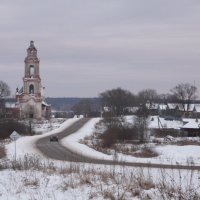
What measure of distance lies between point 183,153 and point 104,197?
34.1m

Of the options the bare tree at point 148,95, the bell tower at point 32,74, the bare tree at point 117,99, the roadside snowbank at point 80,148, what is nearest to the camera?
the roadside snowbank at point 80,148

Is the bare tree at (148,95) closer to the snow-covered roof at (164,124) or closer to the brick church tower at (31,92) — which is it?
the brick church tower at (31,92)

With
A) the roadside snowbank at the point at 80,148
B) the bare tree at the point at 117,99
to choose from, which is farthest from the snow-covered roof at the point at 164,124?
the bare tree at the point at 117,99

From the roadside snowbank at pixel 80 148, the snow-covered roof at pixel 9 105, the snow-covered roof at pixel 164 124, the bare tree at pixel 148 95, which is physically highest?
the bare tree at pixel 148 95

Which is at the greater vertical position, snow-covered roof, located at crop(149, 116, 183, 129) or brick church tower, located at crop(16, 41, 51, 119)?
brick church tower, located at crop(16, 41, 51, 119)

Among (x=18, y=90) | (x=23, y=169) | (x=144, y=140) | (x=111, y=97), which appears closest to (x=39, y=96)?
(x=18, y=90)

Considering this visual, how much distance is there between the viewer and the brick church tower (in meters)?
133

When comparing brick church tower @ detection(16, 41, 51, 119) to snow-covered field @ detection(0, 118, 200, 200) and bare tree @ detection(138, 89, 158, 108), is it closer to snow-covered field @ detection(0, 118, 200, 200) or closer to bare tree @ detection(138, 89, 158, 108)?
bare tree @ detection(138, 89, 158, 108)

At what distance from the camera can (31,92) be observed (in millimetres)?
138375

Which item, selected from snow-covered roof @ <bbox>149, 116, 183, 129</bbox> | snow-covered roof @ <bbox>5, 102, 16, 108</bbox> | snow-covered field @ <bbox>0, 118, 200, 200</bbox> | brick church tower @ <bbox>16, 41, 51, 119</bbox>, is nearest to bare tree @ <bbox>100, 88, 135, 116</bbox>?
brick church tower @ <bbox>16, 41, 51, 119</bbox>

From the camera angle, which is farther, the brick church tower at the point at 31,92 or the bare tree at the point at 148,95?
the bare tree at the point at 148,95

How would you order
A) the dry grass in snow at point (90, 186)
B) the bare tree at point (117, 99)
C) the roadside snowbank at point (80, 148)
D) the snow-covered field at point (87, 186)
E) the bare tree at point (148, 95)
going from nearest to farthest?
the dry grass in snow at point (90, 186) → the snow-covered field at point (87, 186) → the roadside snowbank at point (80, 148) → the bare tree at point (117, 99) → the bare tree at point (148, 95)

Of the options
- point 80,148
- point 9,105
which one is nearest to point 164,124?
point 80,148

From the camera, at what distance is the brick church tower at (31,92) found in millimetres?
132625
